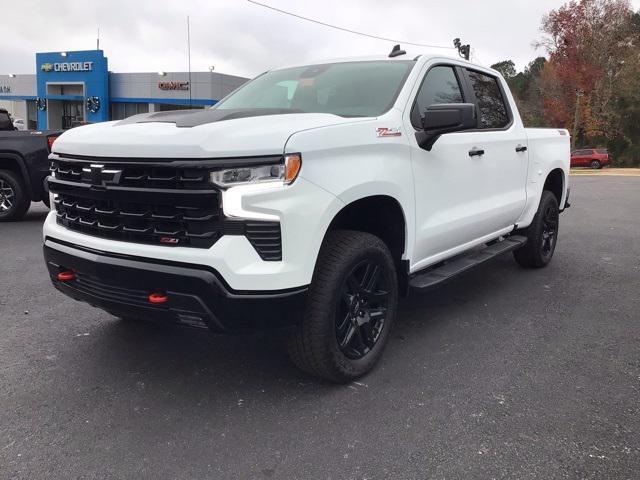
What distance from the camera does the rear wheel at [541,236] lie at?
593 centimetres

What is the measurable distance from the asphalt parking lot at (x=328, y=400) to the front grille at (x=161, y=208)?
895 mm

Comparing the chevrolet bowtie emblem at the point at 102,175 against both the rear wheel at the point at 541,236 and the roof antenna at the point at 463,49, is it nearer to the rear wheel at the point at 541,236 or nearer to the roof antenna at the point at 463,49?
the rear wheel at the point at 541,236

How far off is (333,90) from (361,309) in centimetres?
159

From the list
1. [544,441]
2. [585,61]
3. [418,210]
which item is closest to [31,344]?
[418,210]

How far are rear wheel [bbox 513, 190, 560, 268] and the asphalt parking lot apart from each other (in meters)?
1.14

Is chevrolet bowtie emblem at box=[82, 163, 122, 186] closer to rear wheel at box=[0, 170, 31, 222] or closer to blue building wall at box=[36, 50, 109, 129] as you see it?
rear wheel at box=[0, 170, 31, 222]

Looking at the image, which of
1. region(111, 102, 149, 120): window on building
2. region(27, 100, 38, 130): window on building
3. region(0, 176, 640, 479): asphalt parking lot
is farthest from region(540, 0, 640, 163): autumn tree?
region(0, 176, 640, 479): asphalt parking lot

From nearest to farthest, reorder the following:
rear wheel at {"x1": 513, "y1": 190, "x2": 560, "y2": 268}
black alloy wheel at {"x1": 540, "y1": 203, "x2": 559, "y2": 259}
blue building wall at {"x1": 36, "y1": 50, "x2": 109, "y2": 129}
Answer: rear wheel at {"x1": 513, "y1": 190, "x2": 560, "y2": 268} < black alloy wheel at {"x1": 540, "y1": 203, "x2": 559, "y2": 259} < blue building wall at {"x1": 36, "y1": 50, "x2": 109, "y2": 129}

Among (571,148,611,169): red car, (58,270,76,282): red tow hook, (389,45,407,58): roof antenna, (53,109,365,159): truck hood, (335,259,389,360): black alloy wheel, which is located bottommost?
(335,259,389,360): black alloy wheel

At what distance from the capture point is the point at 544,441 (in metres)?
2.78

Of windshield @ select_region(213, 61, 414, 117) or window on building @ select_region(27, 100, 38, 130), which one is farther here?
window on building @ select_region(27, 100, 38, 130)

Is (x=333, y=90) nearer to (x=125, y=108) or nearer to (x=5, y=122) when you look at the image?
(x=5, y=122)

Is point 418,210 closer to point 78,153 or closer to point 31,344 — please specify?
point 78,153

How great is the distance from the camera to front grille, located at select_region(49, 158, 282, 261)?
8.95 feet
